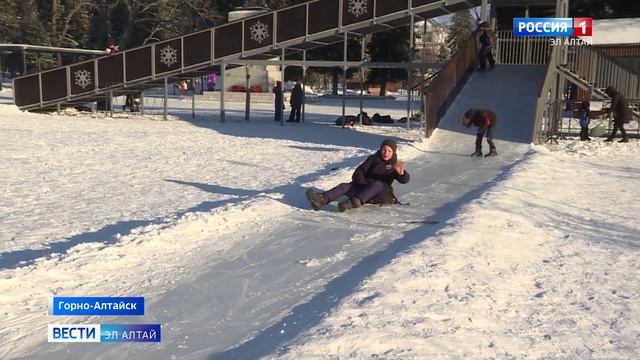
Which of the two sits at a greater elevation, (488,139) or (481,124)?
(481,124)

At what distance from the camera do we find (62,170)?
1173 centimetres

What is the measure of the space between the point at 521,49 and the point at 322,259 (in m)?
20.4

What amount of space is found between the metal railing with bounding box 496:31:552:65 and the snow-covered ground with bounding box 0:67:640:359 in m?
12.1

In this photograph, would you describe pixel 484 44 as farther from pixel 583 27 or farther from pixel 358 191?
pixel 358 191

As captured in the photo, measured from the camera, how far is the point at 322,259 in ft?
20.1

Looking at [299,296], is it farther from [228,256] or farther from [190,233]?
→ [190,233]

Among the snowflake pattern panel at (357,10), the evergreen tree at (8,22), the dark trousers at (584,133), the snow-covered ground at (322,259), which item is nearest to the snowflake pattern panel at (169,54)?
the snowflake pattern panel at (357,10)

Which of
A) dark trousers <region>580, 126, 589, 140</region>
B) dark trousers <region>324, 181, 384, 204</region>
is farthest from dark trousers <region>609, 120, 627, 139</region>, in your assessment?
dark trousers <region>324, 181, 384, 204</region>

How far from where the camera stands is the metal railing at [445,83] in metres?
17.0

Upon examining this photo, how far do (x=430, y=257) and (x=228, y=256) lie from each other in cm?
204

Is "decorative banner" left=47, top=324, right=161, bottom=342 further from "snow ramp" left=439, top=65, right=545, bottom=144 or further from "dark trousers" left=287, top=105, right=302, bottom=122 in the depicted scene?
"dark trousers" left=287, top=105, right=302, bottom=122

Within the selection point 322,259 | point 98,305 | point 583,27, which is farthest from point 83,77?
point 98,305

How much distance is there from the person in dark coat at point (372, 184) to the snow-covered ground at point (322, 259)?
199 mm

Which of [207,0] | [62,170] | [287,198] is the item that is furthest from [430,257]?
[207,0]
